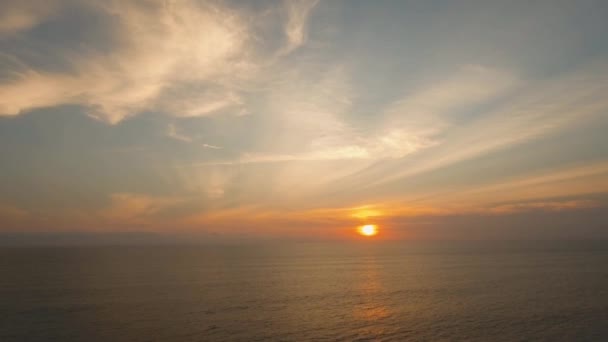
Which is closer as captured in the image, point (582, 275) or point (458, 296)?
point (458, 296)

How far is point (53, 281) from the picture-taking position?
9456 centimetres

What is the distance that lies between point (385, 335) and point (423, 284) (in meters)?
49.2

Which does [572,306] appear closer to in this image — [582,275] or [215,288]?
[582,275]

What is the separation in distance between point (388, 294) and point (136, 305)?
44018 millimetres

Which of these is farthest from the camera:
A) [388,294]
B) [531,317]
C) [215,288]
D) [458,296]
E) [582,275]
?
[582,275]

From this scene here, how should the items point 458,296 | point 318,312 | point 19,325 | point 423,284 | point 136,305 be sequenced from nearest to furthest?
point 19,325 < point 318,312 < point 136,305 < point 458,296 < point 423,284

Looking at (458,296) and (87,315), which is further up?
(87,315)

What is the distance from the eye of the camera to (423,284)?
90500 mm

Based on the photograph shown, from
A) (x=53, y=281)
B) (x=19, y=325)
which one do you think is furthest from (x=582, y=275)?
(x=53, y=281)

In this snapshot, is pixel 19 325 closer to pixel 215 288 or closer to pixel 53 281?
pixel 215 288

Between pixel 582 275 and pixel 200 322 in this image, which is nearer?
pixel 200 322

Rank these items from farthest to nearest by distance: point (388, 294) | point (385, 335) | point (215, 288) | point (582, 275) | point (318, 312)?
point (582, 275), point (215, 288), point (388, 294), point (318, 312), point (385, 335)

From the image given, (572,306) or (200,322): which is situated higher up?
(200,322)

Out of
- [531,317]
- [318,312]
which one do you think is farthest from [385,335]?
[531,317]
